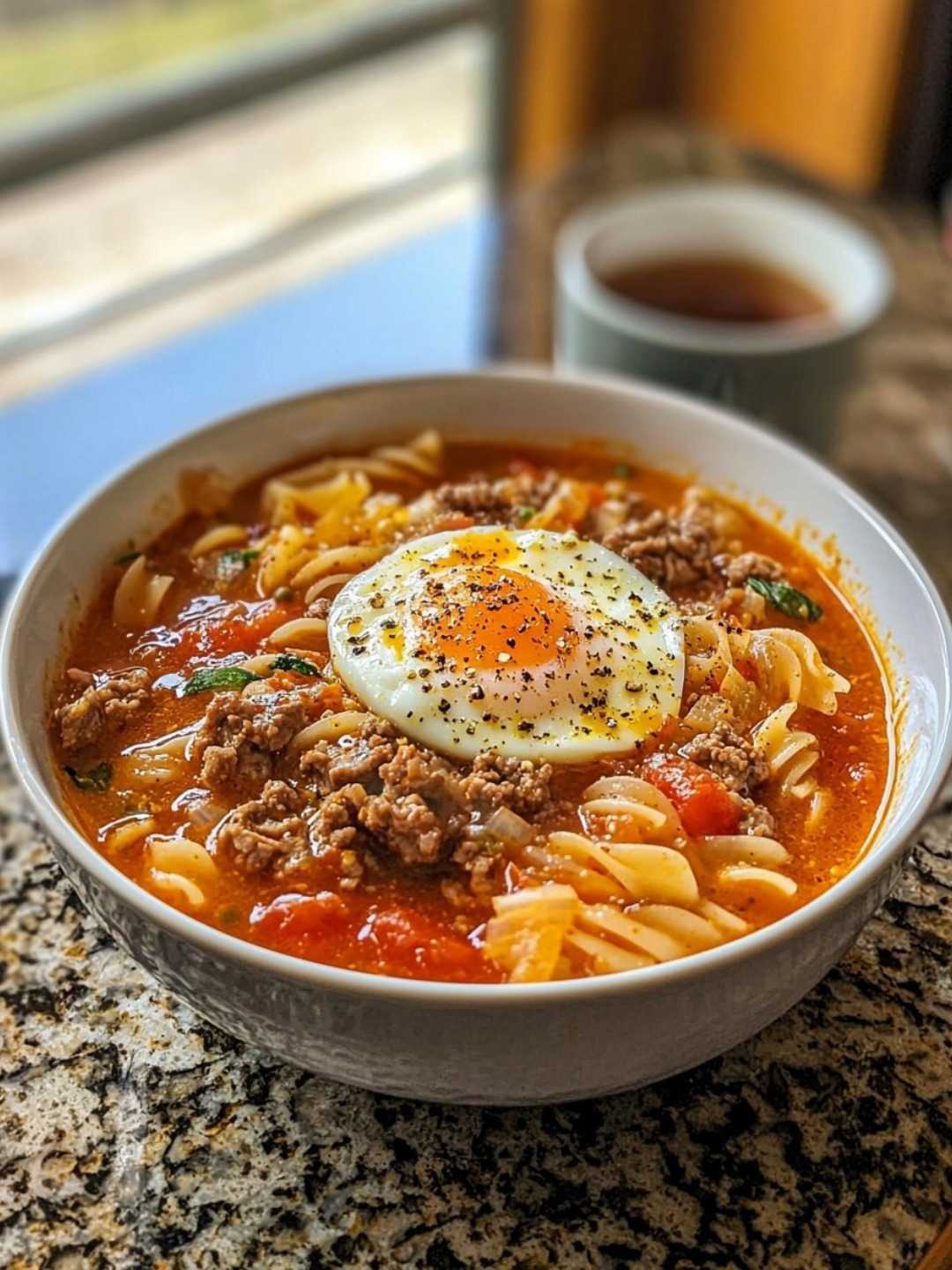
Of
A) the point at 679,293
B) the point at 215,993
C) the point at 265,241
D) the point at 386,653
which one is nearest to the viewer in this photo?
the point at 215,993

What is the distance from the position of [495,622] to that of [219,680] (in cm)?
48

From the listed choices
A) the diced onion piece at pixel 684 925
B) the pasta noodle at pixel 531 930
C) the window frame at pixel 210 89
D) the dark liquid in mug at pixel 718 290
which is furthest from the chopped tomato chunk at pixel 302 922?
the window frame at pixel 210 89

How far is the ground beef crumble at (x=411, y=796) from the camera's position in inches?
80.6

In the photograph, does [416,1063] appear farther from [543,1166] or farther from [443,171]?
[443,171]

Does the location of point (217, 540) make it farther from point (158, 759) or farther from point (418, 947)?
point (418, 947)

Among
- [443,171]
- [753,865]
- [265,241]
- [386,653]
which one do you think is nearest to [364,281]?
[265,241]

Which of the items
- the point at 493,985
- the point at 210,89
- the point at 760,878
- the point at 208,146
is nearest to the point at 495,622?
the point at 760,878

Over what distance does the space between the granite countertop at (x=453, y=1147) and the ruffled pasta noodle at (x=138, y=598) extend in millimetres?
521

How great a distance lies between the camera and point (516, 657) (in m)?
2.35

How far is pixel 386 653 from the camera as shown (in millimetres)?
2350

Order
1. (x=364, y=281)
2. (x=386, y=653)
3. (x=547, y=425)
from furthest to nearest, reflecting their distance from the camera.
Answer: (x=364, y=281) → (x=547, y=425) → (x=386, y=653)

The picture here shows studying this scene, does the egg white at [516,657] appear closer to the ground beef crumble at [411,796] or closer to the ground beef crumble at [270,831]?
the ground beef crumble at [411,796]

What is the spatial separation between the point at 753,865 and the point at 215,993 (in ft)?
2.67

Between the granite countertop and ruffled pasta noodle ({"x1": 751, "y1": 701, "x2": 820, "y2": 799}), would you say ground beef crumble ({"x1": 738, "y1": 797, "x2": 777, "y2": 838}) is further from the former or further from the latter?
the granite countertop
